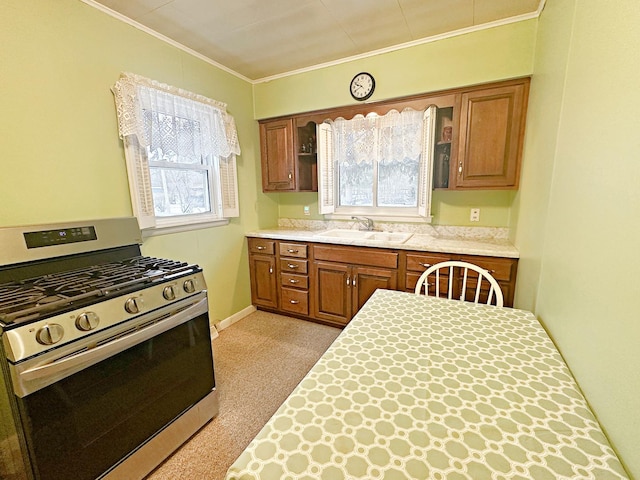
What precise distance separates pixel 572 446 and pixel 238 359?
2.17 m

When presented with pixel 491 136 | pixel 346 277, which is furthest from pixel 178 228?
pixel 491 136

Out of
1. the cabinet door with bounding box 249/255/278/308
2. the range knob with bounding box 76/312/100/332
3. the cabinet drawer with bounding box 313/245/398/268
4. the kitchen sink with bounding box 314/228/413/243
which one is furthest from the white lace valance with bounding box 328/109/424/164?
the range knob with bounding box 76/312/100/332

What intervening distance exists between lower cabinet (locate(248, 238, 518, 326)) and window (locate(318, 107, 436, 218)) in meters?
0.55

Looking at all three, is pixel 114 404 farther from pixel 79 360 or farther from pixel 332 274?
pixel 332 274

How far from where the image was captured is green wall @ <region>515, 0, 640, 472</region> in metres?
0.66

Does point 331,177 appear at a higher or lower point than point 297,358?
higher

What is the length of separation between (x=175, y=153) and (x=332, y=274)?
1668 mm

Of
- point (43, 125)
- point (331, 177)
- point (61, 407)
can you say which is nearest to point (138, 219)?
point (43, 125)

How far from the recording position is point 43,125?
1.60 m

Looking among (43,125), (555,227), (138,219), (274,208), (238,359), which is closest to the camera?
(555,227)

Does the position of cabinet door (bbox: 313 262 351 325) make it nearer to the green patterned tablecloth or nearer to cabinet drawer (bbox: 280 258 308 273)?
cabinet drawer (bbox: 280 258 308 273)

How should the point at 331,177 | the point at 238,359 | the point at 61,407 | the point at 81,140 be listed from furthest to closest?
the point at 331,177 < the point at 238,359 < the point at 81,140 < the point at 61,407

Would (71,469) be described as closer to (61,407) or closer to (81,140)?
(61,407)

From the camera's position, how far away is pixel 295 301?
298cm
